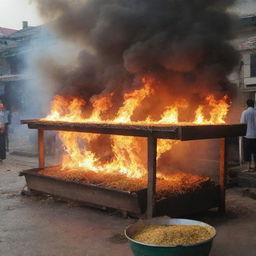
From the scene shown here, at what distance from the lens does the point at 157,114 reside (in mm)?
8219

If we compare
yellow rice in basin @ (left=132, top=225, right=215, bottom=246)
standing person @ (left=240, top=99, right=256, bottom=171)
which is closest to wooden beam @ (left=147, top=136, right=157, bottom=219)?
yellow rice in basin @ (left=132, top=225, right=215, bottom=246)

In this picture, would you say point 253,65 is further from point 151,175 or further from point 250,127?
point 151,175

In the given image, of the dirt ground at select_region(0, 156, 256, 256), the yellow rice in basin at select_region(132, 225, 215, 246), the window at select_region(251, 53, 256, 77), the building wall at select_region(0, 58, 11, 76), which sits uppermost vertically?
the building wall at select_region(0, 58, 11, 76)

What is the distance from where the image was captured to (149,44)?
7789mm

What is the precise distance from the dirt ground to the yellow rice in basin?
0.72 m

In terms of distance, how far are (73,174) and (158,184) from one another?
1.98 meters

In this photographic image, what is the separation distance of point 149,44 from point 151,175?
2.86 metres

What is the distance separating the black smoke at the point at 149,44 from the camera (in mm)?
7590

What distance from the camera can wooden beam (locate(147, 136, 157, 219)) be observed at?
6.38 meters

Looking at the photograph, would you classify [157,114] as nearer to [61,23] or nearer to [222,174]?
[222,174]

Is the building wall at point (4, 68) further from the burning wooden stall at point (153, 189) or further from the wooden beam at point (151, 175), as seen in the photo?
the wooden beam at point (151, 175)

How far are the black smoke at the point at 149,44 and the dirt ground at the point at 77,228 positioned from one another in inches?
97.1

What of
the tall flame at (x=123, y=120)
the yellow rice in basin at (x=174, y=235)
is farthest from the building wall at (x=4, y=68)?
the yellow rice in basin at (x=174, y=235)

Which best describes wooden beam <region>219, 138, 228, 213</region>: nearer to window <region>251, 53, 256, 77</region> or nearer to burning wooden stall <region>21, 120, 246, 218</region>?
burning wooden stall <region>21, 120, 246, 218</region>
